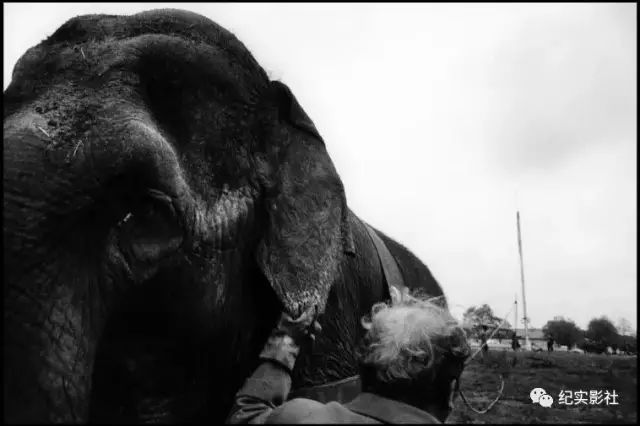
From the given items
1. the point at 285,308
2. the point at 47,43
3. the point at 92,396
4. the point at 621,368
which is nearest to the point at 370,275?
the point at 285,308

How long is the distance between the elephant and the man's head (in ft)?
2.30

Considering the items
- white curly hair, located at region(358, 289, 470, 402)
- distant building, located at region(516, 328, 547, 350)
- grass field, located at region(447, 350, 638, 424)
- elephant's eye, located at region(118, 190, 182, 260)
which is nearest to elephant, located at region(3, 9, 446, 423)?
elephant's eye, located at region(118, 190, 182, 260)

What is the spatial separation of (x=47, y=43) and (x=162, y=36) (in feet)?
1.27

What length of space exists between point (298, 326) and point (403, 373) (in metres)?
0.80

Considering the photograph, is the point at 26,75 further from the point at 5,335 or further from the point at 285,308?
the point at 285,308

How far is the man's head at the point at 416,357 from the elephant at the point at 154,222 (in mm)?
700

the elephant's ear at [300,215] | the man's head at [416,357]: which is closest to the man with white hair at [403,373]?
the man's head at [416,357]

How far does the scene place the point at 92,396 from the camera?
2.33 meters

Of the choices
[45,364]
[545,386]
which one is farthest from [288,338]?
[545,386]

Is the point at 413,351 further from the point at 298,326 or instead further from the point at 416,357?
the point at 298,326

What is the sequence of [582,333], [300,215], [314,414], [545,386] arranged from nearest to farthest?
[314,414], [300,215], [545,386], [582,333]

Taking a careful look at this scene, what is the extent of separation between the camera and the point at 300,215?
282 centimetres

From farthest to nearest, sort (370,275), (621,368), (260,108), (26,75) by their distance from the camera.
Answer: (621,368) < (370,275) < (260,108) < (26,75)

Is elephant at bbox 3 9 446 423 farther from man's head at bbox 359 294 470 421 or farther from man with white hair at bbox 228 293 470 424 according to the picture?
man's head at bbox 359 294 470 421
